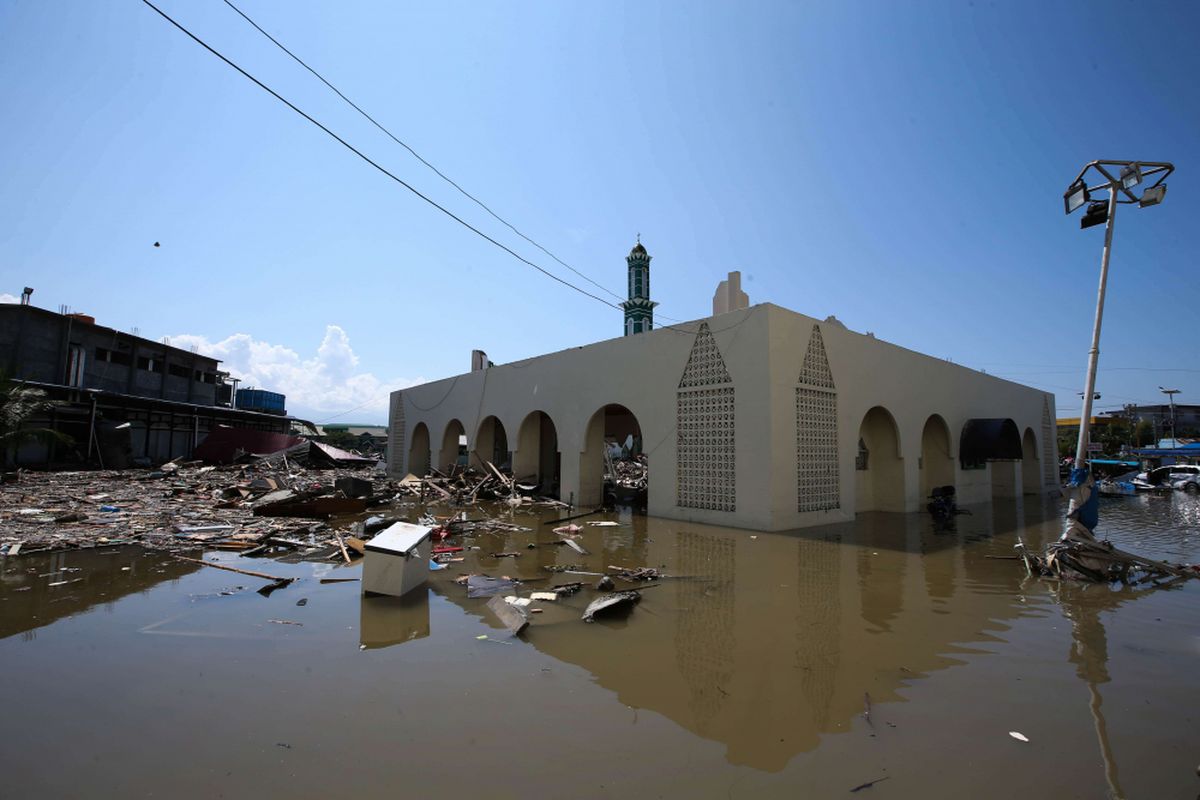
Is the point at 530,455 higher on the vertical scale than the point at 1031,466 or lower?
higher

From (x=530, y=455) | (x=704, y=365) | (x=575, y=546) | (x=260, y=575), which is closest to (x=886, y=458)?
(x=704, y=365)

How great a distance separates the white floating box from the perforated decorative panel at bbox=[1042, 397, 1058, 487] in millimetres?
24417

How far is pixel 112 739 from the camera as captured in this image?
275 cm

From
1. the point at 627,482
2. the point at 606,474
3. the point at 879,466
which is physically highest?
the point at 879,466

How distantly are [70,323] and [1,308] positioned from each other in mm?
2456

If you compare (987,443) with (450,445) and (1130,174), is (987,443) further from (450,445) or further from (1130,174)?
(450,445)

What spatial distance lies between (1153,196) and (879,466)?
7.83 meters

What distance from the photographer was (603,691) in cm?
338

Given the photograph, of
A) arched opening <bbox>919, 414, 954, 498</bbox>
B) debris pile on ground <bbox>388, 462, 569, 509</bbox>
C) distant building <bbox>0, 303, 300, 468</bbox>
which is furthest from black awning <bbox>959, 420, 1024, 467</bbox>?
distant building <bbox>0, 303, 300, 468</bbox>

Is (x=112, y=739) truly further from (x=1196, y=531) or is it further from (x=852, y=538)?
(x=1196, y=531)

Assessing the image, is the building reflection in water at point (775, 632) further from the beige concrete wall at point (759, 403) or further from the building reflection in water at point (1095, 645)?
the beige concrete wall at point (759, 403)

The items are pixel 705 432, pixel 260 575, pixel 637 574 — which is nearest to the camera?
pixel 260 575

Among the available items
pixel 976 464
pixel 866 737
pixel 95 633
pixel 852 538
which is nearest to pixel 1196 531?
pixel 976 464

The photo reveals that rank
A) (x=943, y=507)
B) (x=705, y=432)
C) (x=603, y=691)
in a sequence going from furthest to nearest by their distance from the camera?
(x=943, y=507) → (x=705, y=432) → (x=603, y=691)
